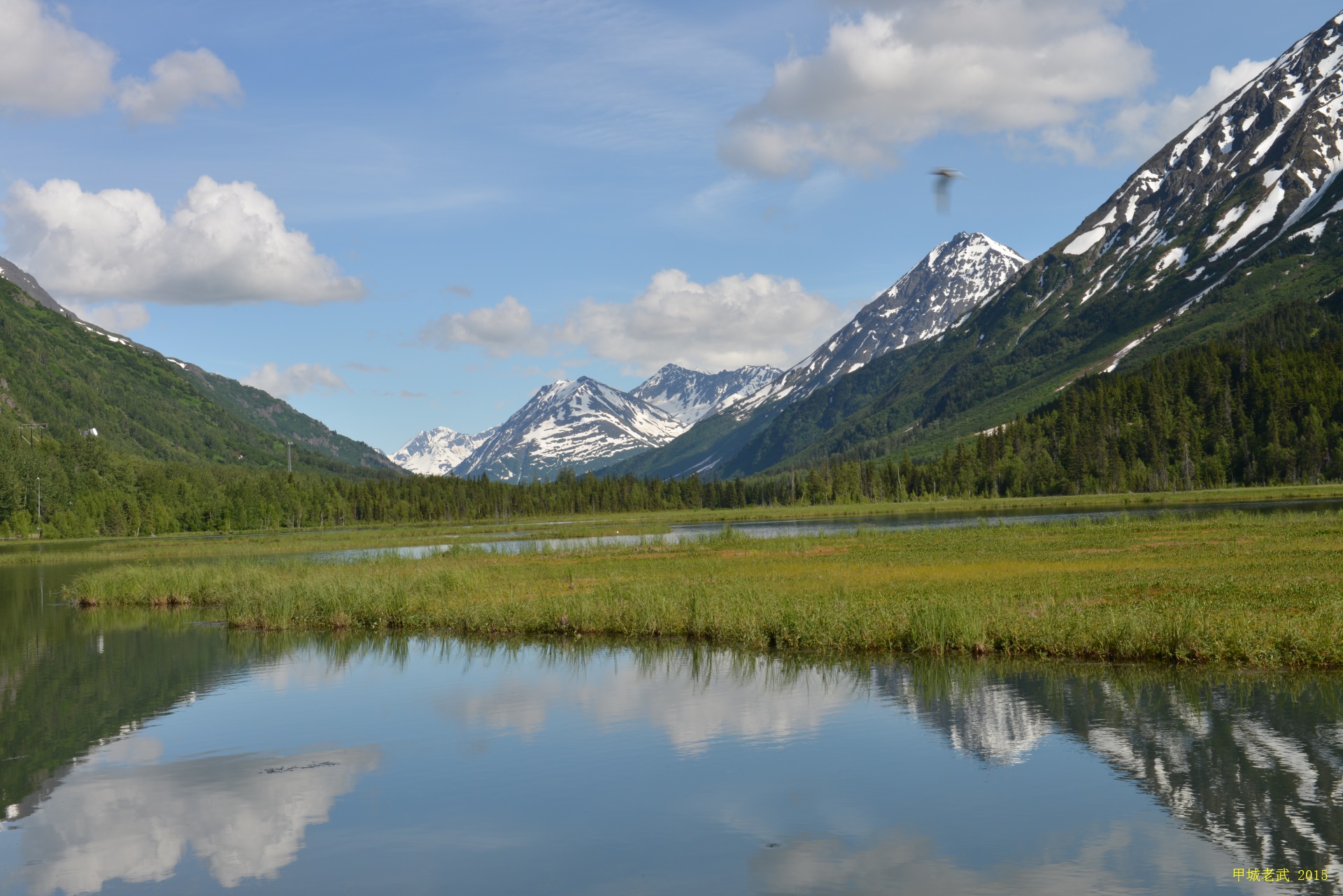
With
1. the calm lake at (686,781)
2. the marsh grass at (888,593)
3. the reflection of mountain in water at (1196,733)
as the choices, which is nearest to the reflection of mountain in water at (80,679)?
the calm lake at (686,781)

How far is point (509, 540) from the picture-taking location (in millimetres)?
120375

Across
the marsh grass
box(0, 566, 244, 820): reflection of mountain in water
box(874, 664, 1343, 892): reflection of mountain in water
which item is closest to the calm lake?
box(874, 664, 1343, 892): reflection of mountain in water

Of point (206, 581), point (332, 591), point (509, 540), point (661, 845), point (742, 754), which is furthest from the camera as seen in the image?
point (509, 540)

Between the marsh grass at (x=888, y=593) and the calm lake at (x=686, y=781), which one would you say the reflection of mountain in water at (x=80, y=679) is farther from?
the marsh grass at (x=888, y=593)

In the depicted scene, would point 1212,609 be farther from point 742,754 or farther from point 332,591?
point 332,591

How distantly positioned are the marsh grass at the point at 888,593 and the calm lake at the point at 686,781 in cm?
182

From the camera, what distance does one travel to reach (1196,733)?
24.0 m

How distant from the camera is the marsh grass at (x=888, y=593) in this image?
33.5 metres

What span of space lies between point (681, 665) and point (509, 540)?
281ft

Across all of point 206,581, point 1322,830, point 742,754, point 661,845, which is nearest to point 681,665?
point 742,754

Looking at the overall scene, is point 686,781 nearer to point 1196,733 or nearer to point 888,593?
point 1196,733

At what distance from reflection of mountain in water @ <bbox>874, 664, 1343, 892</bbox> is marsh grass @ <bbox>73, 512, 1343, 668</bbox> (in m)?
2.03

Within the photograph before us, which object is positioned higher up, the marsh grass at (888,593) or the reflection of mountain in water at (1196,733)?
the marsh grass at (888,593)

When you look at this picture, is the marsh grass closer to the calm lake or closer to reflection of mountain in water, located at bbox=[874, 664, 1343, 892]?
the calm lake
